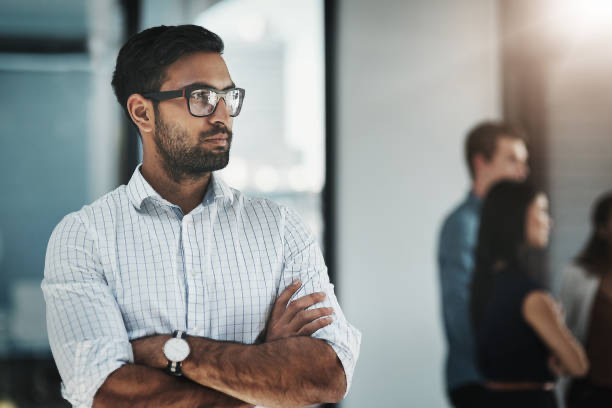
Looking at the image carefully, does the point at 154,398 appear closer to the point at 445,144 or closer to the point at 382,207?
the point at 382,207

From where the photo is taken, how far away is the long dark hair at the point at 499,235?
265 centimetres

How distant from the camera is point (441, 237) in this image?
333cm

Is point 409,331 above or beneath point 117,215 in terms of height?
beneath

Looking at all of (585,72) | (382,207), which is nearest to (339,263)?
(382,207)

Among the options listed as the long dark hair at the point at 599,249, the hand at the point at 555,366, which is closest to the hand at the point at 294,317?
the hand at the point at 555,366

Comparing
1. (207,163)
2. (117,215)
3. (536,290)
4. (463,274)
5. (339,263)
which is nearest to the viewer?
(207,163)

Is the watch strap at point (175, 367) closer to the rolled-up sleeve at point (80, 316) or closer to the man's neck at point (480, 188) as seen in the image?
the rolled-up sleeve at point (80, 316)

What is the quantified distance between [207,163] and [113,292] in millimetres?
301

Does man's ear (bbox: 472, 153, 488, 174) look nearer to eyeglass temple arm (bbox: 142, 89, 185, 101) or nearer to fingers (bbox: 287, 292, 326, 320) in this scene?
fingers (bbox: 287, 292, 326, 320)

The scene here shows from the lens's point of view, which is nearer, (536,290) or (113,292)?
(113,292)

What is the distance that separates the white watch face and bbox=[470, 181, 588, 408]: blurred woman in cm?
169

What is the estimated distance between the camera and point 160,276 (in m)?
1.24

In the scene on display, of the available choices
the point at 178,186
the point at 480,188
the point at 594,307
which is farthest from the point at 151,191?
the point at 594,307

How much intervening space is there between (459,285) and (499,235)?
0.64 meters
